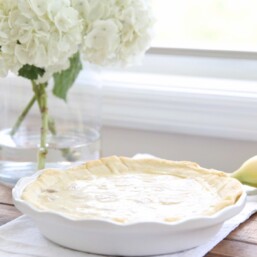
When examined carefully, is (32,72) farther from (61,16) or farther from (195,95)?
(195,95)

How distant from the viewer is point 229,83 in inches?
58.2

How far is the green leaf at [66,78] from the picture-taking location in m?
1.17

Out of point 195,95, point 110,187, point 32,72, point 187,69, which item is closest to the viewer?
point 110,187

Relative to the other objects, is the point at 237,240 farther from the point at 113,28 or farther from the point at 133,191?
the point at 113,28

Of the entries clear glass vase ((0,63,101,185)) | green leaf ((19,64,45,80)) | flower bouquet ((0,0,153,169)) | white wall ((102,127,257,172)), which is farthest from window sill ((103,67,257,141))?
green leaf ((19,64,45,80))

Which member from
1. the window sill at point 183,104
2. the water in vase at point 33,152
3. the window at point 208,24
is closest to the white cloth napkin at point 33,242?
the water in vase at point 33,152

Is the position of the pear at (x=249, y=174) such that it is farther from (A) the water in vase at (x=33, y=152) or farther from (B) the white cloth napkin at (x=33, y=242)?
(A) the water in vase at (x=33, y=152)

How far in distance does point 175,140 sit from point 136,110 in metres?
0.10

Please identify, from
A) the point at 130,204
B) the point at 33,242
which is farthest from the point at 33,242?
the point at 130,204

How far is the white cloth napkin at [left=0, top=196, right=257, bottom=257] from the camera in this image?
846 millimetres

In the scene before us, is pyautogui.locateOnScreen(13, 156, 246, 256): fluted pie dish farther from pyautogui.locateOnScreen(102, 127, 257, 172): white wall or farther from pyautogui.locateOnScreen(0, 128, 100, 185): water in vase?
pyautogui.locateOnScreen(102, 127, 257, 172): white wall

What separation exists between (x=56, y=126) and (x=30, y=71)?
0.72ft

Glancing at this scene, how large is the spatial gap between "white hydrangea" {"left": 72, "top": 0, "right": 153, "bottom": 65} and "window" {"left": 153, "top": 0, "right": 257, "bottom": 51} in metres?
0.41

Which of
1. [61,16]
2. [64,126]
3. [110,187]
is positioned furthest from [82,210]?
[64,126]
